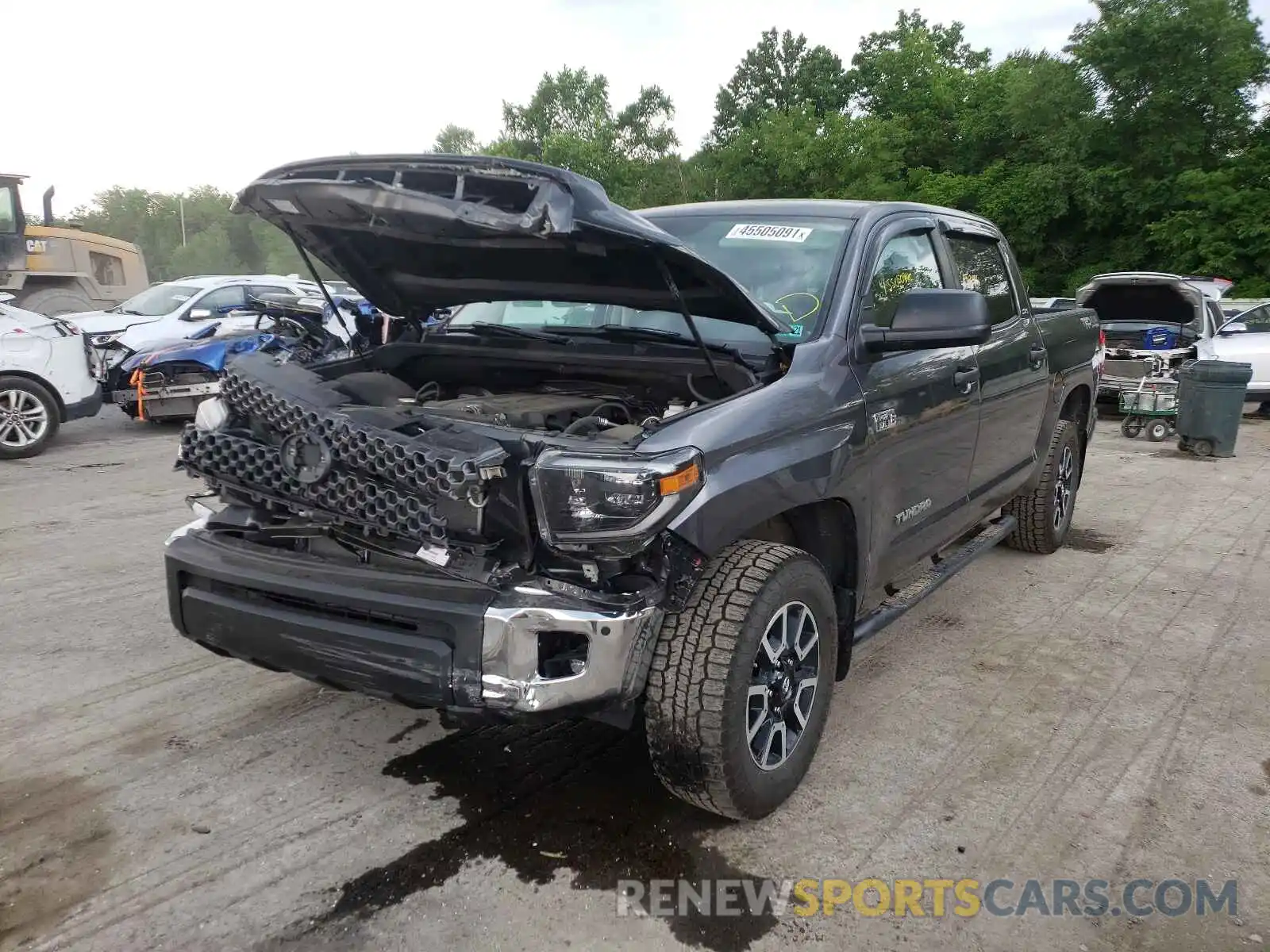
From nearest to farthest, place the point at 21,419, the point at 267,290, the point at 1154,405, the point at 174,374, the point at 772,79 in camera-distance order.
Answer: the point at 21,419, the point at 174,374, the point at 1154,405, the point at 267,290, the point at 772,79

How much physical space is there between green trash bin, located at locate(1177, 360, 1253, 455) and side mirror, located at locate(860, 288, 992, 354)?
7.70m

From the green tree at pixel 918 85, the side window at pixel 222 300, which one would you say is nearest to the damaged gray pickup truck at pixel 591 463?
Answer: the side window at pixel 222 300

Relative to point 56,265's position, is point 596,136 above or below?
above

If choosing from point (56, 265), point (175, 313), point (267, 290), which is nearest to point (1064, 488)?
point (175, 313)

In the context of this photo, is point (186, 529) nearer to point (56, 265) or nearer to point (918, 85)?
point (56, 265)

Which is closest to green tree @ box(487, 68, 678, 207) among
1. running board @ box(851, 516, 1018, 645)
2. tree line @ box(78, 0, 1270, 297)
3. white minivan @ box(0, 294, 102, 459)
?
tree line @ box(78, 0, 1270, 297)

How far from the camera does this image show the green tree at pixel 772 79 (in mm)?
46062

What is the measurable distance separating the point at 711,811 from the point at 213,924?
1.38 m

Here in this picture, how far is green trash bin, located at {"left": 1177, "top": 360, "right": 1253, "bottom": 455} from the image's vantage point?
960 cm

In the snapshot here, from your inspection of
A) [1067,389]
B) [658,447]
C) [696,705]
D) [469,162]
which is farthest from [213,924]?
[1067,389]

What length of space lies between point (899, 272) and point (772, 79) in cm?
4935

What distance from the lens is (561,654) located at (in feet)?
8.21

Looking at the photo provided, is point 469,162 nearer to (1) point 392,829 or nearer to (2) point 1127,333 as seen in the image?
(1) point 392,829

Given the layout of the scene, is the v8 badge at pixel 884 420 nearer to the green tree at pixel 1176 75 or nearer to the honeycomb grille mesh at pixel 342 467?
the honeycomb grille mesh at pixel 342 467
